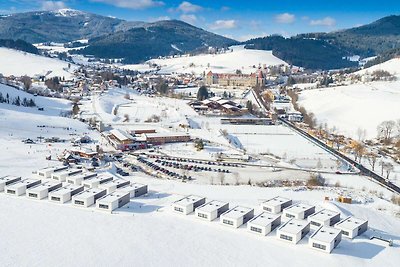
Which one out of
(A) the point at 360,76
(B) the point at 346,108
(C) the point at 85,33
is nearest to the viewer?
(B) the point at 346,108

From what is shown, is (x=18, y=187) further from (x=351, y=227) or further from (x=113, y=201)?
(x=351, y=227)

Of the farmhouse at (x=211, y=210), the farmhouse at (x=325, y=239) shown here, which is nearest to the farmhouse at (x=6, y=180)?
the farmhouse at (x=211, y=210)

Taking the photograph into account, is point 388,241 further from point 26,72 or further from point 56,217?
point 26,72

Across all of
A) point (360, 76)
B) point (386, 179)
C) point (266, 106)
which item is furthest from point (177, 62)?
point (386, 179)

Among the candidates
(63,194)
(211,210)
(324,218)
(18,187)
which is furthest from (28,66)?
(324,218)

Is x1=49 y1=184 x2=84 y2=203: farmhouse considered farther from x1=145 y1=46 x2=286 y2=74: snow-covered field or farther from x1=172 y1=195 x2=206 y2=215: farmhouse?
x1=145 y1=46 x2=286 y2=74: snow-covered field

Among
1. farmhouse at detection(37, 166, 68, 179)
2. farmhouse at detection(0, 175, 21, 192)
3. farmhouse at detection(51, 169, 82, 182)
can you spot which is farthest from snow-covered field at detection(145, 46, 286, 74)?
farmhouse at detection(0, 175, 21, 192)
